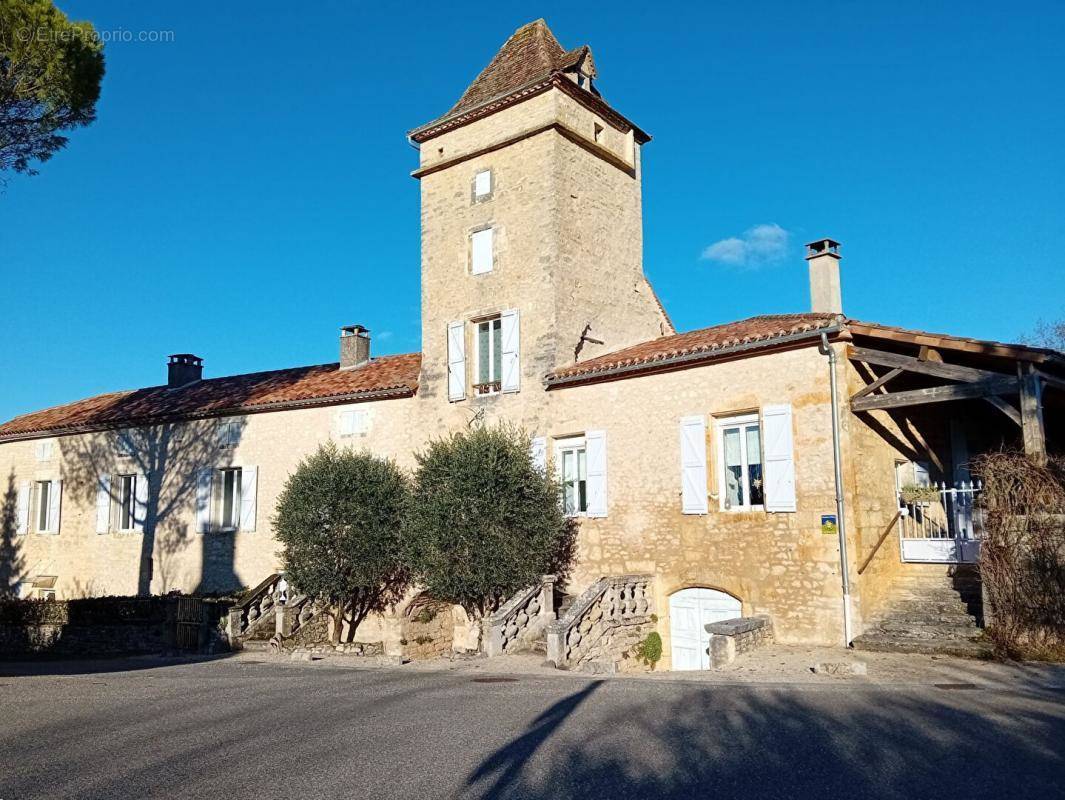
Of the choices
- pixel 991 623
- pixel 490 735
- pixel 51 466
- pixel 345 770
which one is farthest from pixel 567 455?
pixel 51 466

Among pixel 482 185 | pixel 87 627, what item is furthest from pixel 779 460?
pixel 87 627

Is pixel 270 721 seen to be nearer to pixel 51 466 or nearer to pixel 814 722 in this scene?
pixel 814 722

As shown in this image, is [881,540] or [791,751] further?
[881,540]

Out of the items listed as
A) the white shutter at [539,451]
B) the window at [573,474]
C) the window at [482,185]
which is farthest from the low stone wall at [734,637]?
the window at [482,185]

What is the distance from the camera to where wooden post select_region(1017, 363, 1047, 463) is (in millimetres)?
10156

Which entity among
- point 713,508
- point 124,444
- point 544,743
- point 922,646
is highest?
point 124,444

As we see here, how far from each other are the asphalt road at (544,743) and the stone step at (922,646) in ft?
6.39

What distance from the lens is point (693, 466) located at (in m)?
13.2

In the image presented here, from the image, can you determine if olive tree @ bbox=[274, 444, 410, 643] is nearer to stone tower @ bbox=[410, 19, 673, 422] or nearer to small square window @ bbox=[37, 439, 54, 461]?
stone tower @ bbox=[410, 19, 673, 422]

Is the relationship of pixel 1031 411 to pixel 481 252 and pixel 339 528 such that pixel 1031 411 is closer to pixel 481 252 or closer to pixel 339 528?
pixel 481 252

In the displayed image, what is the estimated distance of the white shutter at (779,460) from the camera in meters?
12.1

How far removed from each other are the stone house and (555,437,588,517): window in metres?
0.04

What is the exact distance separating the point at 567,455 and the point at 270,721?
8.32 meters

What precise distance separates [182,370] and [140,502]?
4.92 metres
